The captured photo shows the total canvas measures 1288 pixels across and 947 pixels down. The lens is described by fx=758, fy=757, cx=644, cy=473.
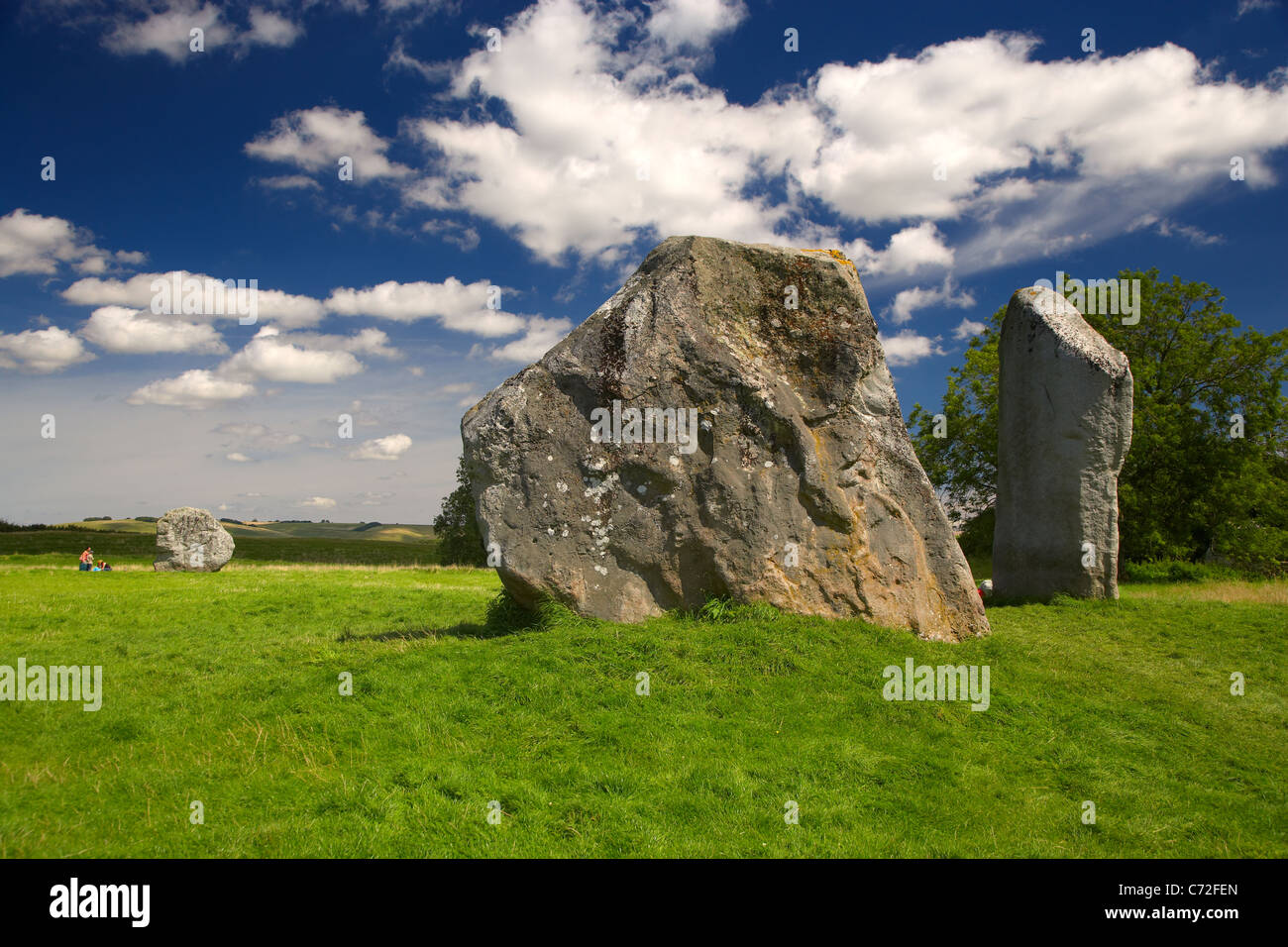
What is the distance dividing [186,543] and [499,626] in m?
24.6

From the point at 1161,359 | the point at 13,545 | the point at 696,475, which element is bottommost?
the point at 13,545

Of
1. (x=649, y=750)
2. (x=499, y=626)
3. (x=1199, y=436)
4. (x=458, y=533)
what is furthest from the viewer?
(x=458, y=533)

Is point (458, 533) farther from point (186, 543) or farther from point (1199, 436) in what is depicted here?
point (1199, 436)

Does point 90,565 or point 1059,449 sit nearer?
point 1059,449

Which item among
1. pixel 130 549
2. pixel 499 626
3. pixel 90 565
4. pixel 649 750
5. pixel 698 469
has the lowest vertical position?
pixel 130 549

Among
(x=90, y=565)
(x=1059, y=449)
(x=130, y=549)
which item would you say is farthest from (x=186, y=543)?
(x=130, y=549)

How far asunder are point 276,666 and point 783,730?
22.1 feet

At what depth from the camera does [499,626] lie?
1051cm

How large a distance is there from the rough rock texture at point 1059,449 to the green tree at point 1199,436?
9.81m

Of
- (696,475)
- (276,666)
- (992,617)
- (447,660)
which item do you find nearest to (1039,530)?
(992,617)

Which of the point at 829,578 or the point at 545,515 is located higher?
the point at 545,515

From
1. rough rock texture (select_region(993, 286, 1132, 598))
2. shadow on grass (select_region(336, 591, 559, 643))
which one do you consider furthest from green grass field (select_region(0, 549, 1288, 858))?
rough rock texture (select_region(993, 286, 1132, 598))
